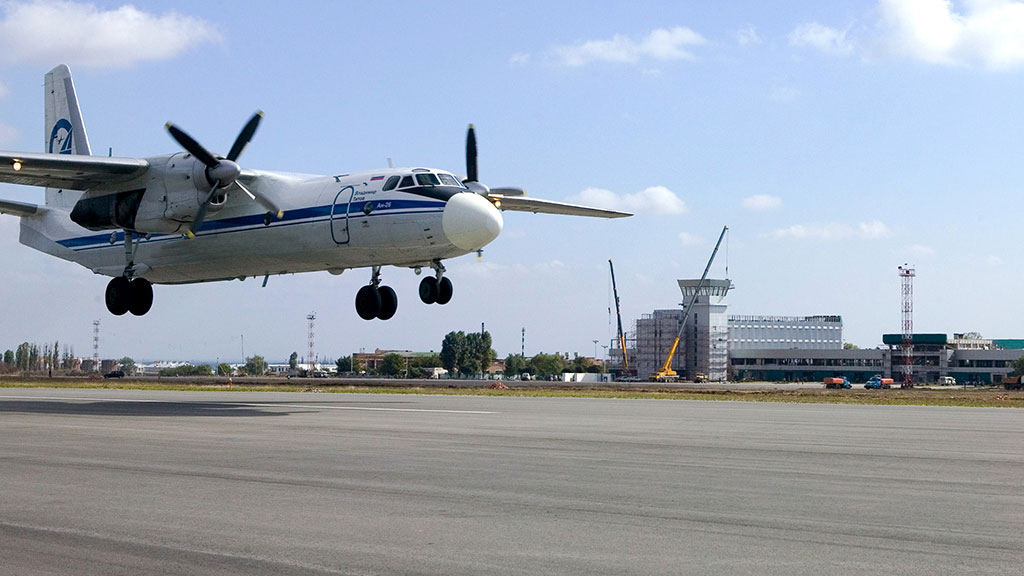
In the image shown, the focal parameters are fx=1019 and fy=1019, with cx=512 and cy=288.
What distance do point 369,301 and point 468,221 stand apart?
8.94 metres

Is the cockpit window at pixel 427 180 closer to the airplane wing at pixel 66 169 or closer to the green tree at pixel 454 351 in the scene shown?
the airplane wing at pixel 66 169

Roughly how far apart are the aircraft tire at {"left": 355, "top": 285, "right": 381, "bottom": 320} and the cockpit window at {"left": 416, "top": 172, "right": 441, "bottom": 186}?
24.9 feet

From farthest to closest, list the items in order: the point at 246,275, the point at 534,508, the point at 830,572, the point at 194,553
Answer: the point at 246,275, the point at 534,508, the point at 194,553, the point at 830,572

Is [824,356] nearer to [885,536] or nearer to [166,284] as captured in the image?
[166,284]

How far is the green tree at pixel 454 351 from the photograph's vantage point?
194 m

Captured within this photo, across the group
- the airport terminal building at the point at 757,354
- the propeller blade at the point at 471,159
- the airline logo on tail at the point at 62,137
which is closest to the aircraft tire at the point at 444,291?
the propeller blade at the point at 471,159

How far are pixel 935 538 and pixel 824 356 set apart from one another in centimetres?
17837

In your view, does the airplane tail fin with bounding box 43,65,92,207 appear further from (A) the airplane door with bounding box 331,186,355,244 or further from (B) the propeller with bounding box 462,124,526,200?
(B) the propeller with bounding box 462,124,526,200

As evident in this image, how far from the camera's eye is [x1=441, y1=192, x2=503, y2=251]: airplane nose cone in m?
29.6

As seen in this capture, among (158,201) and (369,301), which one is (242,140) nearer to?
(158,201)

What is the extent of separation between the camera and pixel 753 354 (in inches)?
7466

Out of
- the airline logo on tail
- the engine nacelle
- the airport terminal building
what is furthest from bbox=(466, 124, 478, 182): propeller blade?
the airport terminal building

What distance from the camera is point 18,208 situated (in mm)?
39656

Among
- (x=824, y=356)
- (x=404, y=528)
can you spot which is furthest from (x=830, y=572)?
(x=824, y=356)
